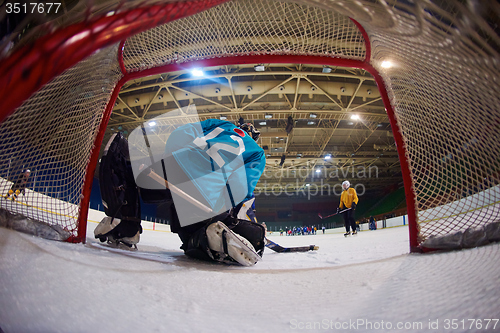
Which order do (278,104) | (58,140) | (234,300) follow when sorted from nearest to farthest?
(234,300) < (58,140) < (278,104)

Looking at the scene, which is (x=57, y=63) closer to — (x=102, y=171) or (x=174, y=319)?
(x=174, y=319)

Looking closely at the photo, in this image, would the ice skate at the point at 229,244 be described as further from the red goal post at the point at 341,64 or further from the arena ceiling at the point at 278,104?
the arena ceiling at the point at 278,104

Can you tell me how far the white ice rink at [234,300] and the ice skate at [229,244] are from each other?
31 centimetres

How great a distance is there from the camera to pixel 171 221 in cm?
138

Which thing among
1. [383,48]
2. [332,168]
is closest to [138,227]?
[383,48]

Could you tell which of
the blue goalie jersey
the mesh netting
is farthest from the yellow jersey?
the mesh netting

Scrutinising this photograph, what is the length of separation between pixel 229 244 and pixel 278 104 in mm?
8180

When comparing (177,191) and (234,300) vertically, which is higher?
(177,191)

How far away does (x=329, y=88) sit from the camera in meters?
7.74

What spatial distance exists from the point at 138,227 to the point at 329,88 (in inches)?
308

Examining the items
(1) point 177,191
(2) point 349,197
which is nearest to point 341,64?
(1) point 177,191
